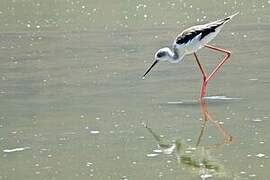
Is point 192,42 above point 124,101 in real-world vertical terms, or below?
above

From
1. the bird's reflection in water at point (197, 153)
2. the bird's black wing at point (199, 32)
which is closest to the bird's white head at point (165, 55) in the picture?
the bird's black wing at point (199, 32)

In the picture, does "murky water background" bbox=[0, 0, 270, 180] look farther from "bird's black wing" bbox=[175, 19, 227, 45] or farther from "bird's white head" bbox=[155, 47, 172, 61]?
"bird's black wing" bbox=[175, 19, 227, 45]

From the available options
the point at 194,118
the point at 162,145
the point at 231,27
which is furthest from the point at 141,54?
the point at 162,145

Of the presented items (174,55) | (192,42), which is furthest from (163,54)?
(192,42)

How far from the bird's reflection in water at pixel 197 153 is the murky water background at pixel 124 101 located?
1 centimetres

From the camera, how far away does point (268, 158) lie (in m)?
6.80

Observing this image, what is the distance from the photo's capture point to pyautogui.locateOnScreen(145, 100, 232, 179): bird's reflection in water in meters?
6.65

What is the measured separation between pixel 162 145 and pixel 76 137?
86cm

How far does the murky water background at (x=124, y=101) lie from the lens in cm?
693

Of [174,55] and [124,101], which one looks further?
[174,55]

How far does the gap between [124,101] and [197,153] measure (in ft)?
6.18

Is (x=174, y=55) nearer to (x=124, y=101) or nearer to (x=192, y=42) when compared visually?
(x=192, y=42)

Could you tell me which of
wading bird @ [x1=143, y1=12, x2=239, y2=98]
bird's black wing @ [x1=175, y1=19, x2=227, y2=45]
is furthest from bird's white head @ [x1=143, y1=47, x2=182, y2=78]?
bird's black wing @ [x1=175, y1=19, x2=227, y2=45]

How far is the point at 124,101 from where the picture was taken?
350 inches
